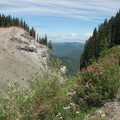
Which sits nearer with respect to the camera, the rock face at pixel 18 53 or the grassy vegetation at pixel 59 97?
the grassy vegetation at pixel 59 97

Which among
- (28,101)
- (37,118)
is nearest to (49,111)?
(37,118)

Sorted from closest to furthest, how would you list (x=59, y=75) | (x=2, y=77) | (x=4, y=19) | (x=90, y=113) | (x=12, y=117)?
(x=90, y=113)
(x=12, y=117)
(x=59, y=75)
(x=2, y=77)
(x=4, y=19)

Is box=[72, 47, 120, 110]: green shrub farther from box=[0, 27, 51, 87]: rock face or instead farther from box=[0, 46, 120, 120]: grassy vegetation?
box=[0, 27, 51, 87]: rock face

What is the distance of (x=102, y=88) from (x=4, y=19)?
143 m

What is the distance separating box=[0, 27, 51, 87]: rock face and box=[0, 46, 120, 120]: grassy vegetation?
221ft

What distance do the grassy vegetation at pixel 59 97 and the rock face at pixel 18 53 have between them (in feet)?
221

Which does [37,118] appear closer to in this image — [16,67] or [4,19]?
[16,67]

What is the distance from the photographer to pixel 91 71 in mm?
11703

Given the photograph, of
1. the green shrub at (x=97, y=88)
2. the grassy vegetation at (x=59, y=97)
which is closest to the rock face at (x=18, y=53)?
the grassy vegetation at (x=59, y=97)

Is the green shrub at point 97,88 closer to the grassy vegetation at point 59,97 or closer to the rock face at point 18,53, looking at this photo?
the grassy vegetation at point 59,97

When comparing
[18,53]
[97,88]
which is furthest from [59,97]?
[18,53]

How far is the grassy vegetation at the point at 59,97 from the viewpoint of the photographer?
432 inches

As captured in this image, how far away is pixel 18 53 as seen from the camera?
116438mm

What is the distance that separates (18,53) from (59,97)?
10591 cm
